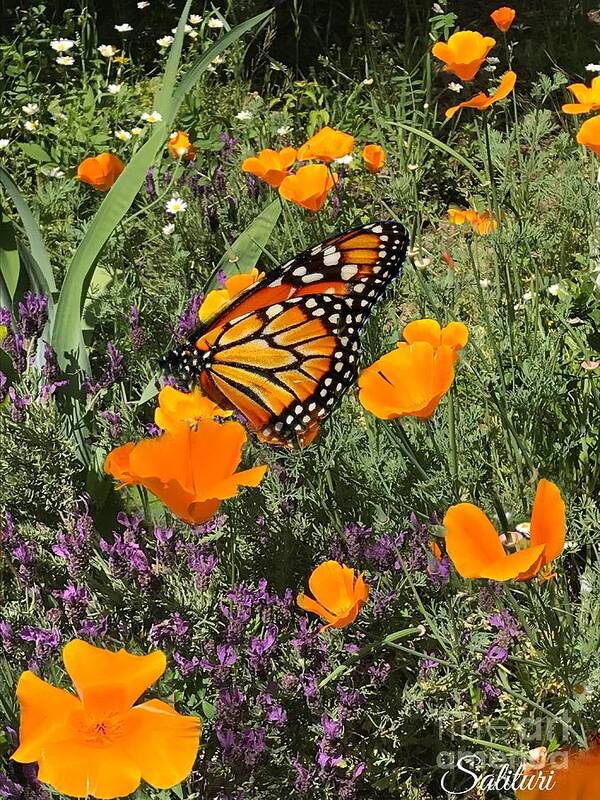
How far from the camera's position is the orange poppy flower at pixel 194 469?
141 centimetres

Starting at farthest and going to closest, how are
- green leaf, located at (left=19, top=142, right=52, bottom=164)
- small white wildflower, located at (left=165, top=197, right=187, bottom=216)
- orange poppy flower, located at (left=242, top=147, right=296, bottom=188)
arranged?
green leaf, located at (left=19, top=142, right=52, bottom=164)
small white wildflower, located at (left=165, top=197, right=187, bottom=216)
orange poppy flower, located at (left=242, top=147, right=296, bottom=188)

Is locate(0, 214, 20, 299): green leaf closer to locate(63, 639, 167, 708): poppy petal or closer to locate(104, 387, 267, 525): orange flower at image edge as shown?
locate(104, 387, 267, 525): orange flower at image edge

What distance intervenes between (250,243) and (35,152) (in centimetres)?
158

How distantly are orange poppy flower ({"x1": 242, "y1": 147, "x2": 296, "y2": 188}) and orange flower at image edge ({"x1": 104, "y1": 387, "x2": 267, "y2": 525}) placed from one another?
980 millimetres

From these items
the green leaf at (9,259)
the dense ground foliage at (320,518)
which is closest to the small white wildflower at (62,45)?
the dense ground foliage at (320,518)

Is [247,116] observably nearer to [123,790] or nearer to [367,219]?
[367,219]

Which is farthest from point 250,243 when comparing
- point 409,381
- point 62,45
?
point 62,45

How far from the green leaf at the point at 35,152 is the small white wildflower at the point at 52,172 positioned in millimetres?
32

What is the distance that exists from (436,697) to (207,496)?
2.18ft

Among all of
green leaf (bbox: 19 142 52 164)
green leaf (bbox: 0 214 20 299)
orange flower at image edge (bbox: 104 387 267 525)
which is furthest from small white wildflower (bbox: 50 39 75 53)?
orange flower at image edge (bbox: 104 387 267 525)

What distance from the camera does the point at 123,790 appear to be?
1141 mm

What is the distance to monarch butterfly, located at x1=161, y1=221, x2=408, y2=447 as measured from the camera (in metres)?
2.25

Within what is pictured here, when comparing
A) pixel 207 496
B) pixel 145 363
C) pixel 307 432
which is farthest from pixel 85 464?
pixel 207 496

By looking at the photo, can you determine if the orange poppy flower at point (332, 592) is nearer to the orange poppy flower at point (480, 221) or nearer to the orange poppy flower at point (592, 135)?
the orange poppy flower at point (592, 135)
